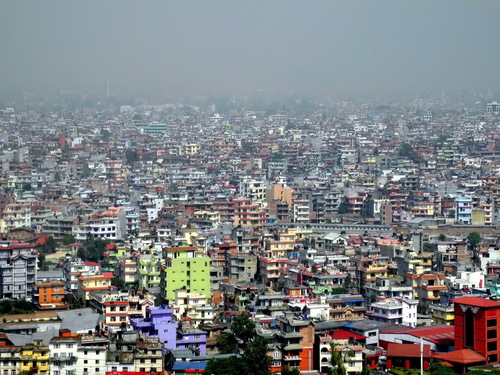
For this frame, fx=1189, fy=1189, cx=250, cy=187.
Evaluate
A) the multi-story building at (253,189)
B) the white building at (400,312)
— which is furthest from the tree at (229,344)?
the multi-story building at (253,189)

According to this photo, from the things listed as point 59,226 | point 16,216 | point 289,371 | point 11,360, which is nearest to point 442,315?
point 289,371

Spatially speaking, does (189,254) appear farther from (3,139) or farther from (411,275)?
(3,139)

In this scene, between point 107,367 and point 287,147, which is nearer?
point 107,367

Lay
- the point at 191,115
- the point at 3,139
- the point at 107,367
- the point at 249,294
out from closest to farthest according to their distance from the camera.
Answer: the point at 107,367 → the point at 249,294 → the point at 3,139 → the point at 191,115

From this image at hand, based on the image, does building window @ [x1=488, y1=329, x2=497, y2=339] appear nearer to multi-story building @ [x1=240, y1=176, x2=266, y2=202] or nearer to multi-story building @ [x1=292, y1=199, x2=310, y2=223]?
multi-story building @ [x1=292, y1=199, x2=310, y2=223]

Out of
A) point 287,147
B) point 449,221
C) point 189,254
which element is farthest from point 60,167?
point 189,254

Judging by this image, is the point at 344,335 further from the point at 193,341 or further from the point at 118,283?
the point at 118,283

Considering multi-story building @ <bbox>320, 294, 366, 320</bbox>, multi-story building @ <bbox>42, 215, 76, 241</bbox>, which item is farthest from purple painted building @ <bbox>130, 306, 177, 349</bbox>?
multi-story building @ <bbox>42, 215, 76, 241</bbox>
